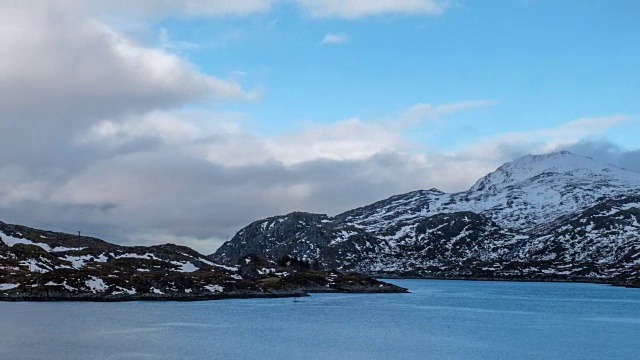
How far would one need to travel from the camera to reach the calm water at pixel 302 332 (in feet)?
250

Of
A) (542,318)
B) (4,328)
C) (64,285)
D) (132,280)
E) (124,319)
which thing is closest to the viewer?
(4,328)

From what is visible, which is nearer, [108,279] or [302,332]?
[302,332]

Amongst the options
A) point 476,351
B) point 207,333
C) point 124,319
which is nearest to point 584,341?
point 476,351

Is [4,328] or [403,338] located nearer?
[4,328]

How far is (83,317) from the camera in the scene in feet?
354

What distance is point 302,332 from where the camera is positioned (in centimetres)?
9850

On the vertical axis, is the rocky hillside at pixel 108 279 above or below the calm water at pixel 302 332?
above

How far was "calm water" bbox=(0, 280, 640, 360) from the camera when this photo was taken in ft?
250

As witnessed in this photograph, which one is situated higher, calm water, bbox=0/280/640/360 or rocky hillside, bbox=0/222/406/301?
rocky hillside, bbox=0/222/406/301

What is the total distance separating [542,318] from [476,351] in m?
59.3

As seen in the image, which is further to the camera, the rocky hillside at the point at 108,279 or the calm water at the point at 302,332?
the rocky hillside at the point at 108,279

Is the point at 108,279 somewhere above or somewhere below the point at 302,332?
above

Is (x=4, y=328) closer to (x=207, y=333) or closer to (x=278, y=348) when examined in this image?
(x=207, y=333)

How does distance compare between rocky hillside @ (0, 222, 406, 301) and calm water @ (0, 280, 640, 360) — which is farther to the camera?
rocky hillside @ (0, 222, 406, 301)
